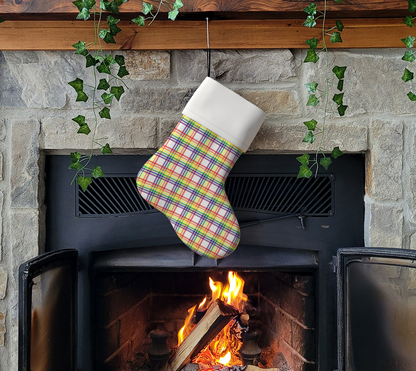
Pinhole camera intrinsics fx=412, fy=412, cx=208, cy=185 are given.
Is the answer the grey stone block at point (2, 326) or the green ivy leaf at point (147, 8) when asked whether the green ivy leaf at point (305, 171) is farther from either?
the grey stone block at point (2, 326)

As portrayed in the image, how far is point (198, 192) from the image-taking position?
131 cm

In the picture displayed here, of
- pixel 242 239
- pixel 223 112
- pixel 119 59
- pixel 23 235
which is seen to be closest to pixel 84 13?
pixel 119 59

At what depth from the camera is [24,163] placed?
1.42 meters

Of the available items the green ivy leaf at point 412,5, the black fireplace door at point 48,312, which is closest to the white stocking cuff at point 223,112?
the green ivy leaf at point 412,5

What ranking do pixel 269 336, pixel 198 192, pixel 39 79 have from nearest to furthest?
1. pixel 198 192
2. pixel 39 79
3. pixel 269 336

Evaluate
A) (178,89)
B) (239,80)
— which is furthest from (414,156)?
(178,89)

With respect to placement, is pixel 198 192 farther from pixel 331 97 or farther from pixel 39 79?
pixel 39 79

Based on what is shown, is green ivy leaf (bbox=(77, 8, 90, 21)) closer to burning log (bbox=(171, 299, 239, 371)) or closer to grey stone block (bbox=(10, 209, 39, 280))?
grey stone block (bbox=(10, 209, 39, 280))

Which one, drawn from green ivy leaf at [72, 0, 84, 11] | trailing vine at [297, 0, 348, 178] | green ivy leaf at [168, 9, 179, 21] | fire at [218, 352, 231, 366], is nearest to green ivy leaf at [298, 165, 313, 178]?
trailing vine at [297, 0, 348, 178]

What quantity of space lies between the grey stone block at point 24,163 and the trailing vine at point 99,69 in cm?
15

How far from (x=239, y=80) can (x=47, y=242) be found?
0.89 m

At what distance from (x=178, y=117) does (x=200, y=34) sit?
28 centimetres

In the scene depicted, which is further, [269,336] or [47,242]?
[269,336]

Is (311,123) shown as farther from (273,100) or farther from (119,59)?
(119,59)
